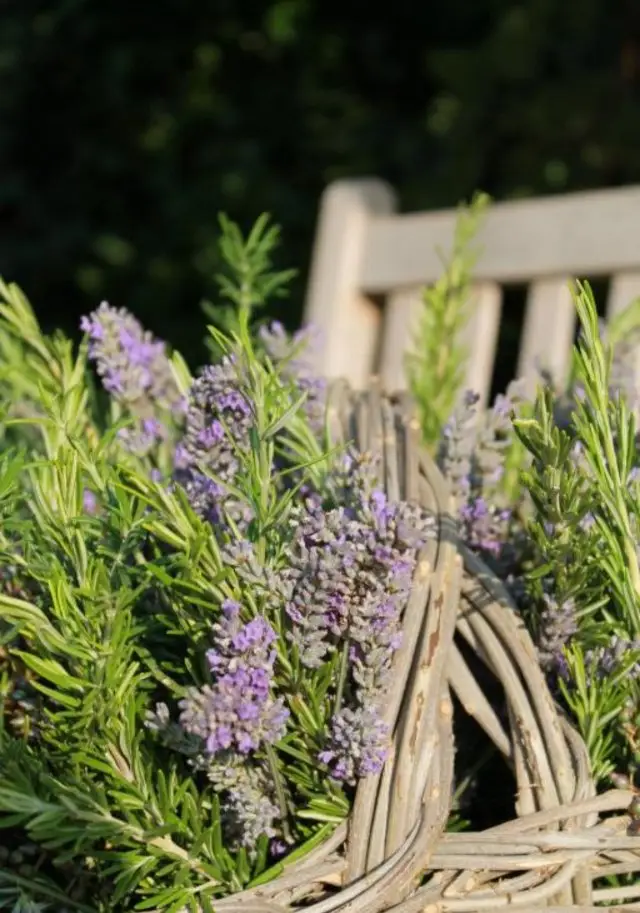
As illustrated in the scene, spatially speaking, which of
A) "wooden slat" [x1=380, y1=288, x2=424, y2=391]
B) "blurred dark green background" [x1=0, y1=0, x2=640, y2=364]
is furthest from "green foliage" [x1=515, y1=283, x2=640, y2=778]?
"blurred dark green background" [x1=0, y1=0, x2=640, y2=364]

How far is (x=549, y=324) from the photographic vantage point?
1255mm

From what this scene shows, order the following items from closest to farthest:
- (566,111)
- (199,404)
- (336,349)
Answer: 1. (199,404)
2. (336,349)
3. (566,111)

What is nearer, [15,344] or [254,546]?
[254,546]

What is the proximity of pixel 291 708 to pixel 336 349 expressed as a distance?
914mm

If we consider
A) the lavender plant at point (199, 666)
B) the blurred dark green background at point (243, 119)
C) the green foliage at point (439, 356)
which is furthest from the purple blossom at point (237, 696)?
the blurred dark green background at point (243, 119)

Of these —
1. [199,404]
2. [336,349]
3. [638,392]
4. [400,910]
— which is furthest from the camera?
[336,349]

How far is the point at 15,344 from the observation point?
0.79m

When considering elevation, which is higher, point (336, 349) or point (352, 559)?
point (336, 349)

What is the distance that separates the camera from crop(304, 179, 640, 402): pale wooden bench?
4.00 feet

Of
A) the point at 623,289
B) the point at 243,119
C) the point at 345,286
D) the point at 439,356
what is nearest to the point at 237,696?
the point at 439,356

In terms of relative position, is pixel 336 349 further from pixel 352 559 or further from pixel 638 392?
pixel 352 559

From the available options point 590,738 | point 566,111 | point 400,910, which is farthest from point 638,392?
point 566,111

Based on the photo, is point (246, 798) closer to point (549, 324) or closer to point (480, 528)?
point (480, 528)

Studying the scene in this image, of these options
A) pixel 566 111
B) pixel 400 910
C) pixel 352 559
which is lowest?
pixel 400 910
